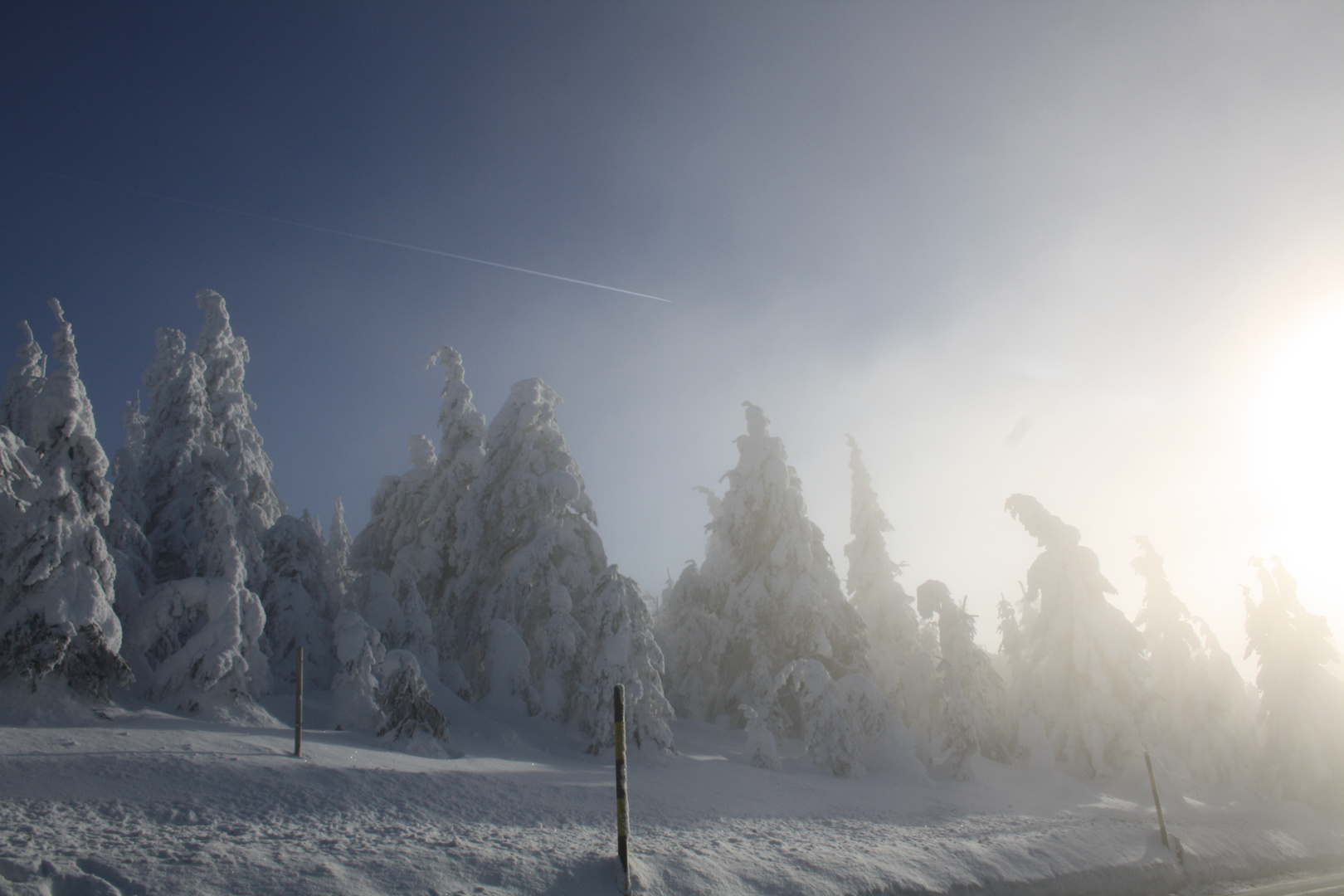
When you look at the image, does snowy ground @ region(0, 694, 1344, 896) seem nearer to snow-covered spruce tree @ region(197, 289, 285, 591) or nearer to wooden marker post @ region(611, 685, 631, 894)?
wooden marker post @ region(611, 685, 631, 894)

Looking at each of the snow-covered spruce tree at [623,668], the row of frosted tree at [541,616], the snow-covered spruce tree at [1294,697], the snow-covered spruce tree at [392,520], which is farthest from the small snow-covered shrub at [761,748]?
the snow-covered spruce tree at [1294,697]

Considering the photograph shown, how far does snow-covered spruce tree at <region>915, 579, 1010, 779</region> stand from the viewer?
23141 millimetres

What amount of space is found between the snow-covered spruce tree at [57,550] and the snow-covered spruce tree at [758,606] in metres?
20.3

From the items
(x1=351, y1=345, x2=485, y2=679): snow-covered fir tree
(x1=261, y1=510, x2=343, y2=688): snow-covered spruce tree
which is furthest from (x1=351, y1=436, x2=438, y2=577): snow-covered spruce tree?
(x1=261, y1=510, x2=343, y2=688): snow-covered spruce tree

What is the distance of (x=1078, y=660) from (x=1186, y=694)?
7267 millimetres

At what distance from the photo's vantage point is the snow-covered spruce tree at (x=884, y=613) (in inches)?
1204

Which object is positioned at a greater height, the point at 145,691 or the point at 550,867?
the point at 145,691

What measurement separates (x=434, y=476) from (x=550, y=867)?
2320cm

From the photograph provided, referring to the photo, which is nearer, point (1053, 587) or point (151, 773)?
point (151, 773)

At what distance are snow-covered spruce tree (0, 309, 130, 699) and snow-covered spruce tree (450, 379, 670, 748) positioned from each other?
10.8 meters

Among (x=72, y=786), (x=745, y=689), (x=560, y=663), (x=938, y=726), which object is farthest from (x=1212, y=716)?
(x=72, y=786)

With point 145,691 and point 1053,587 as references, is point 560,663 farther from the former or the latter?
point 1053,587

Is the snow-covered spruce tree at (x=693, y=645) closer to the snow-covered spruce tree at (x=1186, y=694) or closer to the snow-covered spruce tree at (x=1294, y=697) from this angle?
the snow-covered spruce tree at (x=1186, y=694)

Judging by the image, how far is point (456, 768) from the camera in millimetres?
12234
